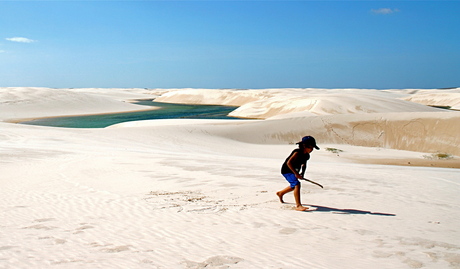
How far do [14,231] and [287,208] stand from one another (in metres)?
3.63

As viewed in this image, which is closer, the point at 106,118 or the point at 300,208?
the point at 300,208

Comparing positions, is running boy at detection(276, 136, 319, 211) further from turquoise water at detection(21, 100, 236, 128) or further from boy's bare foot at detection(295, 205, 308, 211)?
turquoise water at detection(21, 100, 236, 128)

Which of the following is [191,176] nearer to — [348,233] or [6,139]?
[348,233]

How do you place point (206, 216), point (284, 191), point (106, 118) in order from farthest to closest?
point (106, 118), point (284, 191), point (206, 216)

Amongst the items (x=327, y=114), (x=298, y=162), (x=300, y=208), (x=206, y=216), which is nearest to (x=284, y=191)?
(x=300, y=208)

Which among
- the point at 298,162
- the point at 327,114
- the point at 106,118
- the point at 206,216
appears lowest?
the point at 206,216

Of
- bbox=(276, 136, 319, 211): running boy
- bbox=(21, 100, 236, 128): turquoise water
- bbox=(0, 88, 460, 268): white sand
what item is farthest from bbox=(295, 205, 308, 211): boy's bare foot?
bbox=(21, 100, 236, 128): turquoise water

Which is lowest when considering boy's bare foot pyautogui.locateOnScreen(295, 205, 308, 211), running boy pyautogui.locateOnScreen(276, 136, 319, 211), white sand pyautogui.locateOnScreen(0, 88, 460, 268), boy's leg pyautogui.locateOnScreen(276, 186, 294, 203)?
white sand pyautogui.locateOnScreen(0, 88, 460, 268)

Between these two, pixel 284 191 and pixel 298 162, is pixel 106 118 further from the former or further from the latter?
pixel 298 162

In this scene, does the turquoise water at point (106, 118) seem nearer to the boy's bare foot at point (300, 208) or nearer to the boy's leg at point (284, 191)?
the boy's leg at point (284, 191)

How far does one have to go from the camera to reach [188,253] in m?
4.18

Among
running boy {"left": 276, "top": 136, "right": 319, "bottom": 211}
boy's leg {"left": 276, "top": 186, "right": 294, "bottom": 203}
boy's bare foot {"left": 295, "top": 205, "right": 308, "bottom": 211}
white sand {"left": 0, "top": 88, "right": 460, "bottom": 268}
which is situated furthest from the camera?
boy's leg {"left": 276, "top": 186, "right": 294, "bottom": 203}

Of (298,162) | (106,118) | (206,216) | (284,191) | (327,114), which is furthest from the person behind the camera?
(106,118)

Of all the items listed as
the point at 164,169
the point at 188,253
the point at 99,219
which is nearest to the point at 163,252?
the point at 188,253
